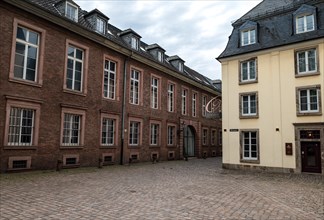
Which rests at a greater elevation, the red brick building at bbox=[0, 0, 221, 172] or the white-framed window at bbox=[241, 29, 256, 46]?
the white-framed window at bbox=[241, 29, 256, 46]

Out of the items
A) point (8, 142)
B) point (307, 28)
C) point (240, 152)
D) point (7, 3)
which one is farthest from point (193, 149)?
point (7, 3)

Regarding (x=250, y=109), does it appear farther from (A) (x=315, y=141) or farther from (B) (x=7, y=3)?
(B) (x=7, y=3)

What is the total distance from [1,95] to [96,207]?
8844 mm

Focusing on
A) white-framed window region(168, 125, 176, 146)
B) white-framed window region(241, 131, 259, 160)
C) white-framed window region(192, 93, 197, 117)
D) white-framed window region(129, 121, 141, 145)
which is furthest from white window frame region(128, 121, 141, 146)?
white-framed window region(192, 93, 197, 117)

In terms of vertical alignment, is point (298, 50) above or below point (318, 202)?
above

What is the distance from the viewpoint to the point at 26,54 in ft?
47.4

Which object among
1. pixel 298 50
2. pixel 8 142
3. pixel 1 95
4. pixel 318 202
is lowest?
pixel 318 202

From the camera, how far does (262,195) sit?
9.47m

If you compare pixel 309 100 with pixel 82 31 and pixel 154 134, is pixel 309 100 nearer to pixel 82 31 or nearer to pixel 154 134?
pixel 154 134

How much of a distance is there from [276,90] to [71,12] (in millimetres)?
13838

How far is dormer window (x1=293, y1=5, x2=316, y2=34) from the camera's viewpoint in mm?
17105

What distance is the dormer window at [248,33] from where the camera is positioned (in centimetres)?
1923

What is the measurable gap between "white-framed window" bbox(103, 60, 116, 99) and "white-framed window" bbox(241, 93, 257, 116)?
9.09m

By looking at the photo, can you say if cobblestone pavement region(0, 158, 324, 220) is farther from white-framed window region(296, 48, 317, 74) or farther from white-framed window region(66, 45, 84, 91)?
white-framed window region(296, 48, 317, 74)
